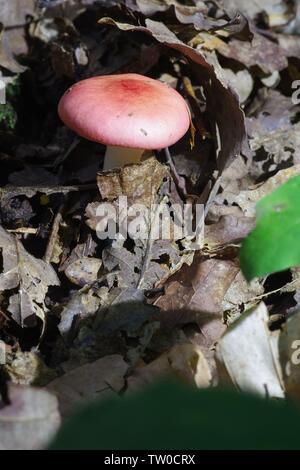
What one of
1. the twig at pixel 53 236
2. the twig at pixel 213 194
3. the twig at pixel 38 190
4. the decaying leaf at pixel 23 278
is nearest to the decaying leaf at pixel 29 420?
the decaying leaf at pixel 23 278

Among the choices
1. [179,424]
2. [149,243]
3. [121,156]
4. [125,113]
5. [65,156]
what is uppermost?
[179,424]

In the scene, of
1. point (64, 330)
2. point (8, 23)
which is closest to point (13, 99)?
point (8, 23)

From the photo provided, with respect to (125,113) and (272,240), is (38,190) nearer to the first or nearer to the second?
(125,113)

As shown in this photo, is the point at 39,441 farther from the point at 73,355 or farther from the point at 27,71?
the point at 27,71

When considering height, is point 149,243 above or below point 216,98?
below

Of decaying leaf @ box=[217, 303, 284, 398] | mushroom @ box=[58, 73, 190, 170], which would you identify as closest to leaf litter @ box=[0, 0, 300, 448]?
decaying leaf @ box=[217, 303, 284, 398]

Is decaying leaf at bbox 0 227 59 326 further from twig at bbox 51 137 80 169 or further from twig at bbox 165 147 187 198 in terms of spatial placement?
twig at bbox 165 147 187 198

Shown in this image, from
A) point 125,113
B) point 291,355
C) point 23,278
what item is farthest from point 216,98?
point 291,355

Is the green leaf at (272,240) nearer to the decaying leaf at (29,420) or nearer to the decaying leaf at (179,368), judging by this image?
the decaying leaf at (179,368)
